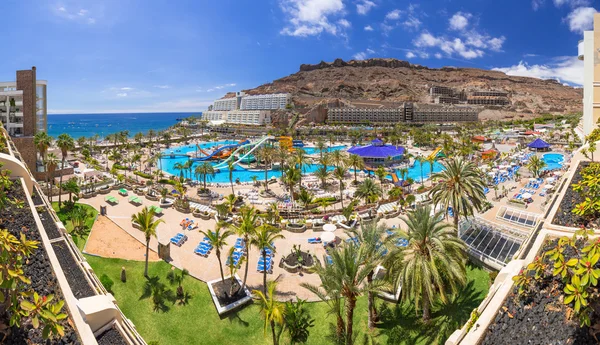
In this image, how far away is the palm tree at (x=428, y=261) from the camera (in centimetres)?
1367

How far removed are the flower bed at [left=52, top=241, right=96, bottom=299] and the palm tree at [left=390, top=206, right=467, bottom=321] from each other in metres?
12.5

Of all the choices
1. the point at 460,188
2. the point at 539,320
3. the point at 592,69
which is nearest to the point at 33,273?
the point at 539,320

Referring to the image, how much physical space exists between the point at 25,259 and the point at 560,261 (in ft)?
38.1

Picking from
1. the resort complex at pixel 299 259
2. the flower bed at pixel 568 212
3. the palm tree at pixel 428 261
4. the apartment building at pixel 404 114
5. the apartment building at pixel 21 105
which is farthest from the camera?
the apartment building at pixel 404 114

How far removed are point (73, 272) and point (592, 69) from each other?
3465 cm

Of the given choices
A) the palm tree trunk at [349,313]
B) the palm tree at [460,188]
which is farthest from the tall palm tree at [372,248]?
the palm tree at [460,188]

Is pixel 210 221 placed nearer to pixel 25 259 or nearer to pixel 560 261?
pixel 25 259

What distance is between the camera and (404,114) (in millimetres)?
138875

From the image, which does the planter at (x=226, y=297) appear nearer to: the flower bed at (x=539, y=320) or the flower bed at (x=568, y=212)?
the flower bed at (x=539, y=320)

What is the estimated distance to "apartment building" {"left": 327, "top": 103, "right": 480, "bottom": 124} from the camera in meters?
135

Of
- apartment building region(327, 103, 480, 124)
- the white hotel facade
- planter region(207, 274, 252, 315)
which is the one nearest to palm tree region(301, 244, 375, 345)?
planter region(207, 274, 252, 315)

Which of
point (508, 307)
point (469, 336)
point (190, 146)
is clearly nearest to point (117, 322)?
point (469, 336)

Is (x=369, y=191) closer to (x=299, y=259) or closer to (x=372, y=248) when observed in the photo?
(x=299, y=259)

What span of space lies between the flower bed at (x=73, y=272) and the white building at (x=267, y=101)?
462ft
